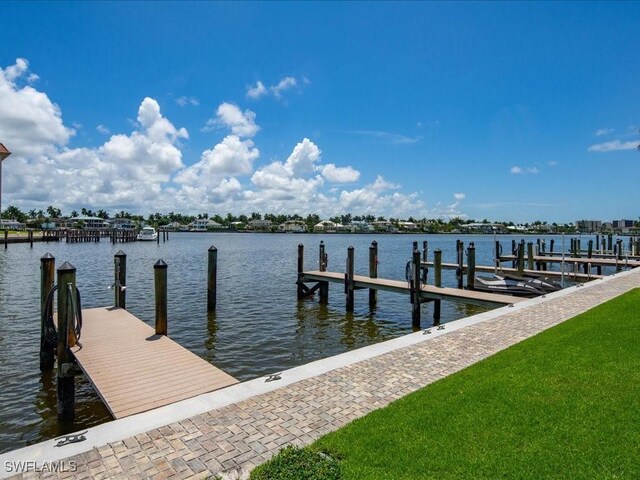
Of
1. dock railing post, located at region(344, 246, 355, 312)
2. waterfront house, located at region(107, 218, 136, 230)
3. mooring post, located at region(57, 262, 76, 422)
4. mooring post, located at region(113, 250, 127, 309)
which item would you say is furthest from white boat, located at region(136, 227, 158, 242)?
mooring post, located at region(57, 262, 76, 422)

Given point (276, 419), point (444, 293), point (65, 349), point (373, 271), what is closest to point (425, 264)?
point (373, 271)

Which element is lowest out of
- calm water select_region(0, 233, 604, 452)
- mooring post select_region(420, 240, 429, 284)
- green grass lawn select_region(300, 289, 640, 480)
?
calm water select_region(0, 233, 604, 452)

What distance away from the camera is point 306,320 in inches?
683

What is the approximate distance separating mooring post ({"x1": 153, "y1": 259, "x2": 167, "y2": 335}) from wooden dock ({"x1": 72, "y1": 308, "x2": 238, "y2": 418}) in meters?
0.27

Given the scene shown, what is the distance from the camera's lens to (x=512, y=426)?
193 inches

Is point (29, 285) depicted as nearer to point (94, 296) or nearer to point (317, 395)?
point (94, 296)

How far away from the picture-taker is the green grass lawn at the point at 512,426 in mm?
4086

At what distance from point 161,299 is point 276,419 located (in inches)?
271

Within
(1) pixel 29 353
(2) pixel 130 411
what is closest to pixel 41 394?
(1) pixel 29 353

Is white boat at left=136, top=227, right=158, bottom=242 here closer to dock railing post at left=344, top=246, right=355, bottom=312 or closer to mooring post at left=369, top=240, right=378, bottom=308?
mooring post at left=369, top=240, right=378, bottom=308

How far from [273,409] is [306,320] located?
38.1 feet

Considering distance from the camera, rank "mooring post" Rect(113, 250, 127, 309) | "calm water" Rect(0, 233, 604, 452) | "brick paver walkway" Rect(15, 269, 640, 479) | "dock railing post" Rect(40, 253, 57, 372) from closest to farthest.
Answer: "brick paver walkway" Rect(15, 269, 640, 479) < "calm water" Rect(0, 233, 604, 452) < "dock railing post" Rect(40, 253, 57, 372) < "mooring post" Rect(113, 250, 127, 309)

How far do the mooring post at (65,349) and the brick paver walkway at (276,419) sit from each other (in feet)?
12.6

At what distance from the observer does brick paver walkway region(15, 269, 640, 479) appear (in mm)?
4406
